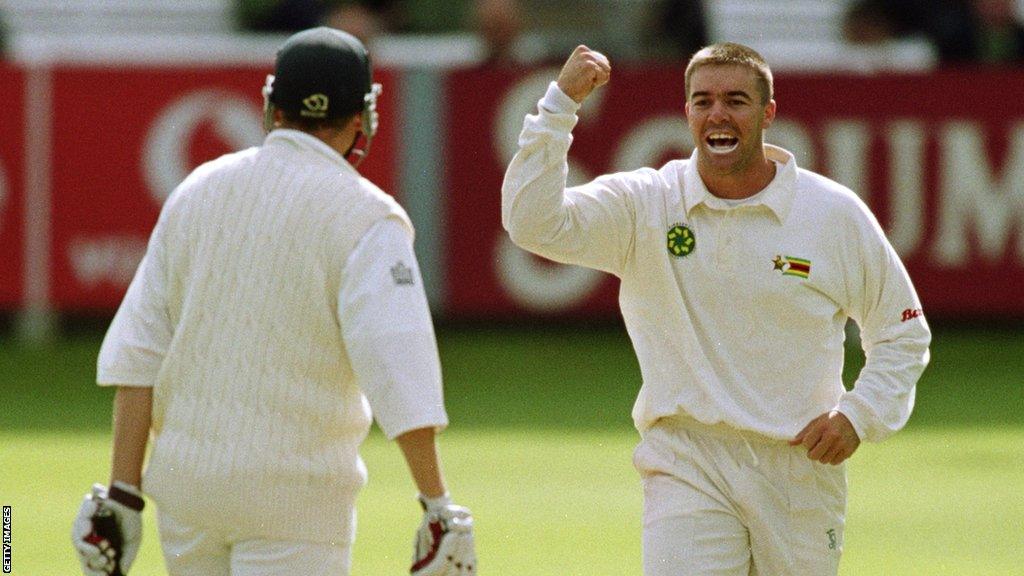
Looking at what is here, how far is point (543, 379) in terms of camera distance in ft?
43.7

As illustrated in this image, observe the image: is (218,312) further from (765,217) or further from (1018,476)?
(1018,476)

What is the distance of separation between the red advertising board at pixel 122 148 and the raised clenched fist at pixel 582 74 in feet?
28.8

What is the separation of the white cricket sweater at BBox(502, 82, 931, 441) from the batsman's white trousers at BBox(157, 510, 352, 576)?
1311mm

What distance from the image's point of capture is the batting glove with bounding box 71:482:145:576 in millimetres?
4770

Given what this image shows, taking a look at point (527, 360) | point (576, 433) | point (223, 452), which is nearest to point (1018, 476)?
point (576, 433)

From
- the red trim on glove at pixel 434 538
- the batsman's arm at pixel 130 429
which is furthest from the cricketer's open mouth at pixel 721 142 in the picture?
the batsman's arm at pixel 130 429

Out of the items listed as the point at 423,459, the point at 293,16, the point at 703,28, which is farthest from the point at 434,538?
the point at 293,16

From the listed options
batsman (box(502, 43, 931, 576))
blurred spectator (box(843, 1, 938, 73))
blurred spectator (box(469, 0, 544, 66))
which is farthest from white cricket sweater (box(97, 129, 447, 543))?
blurred spectator (box(843, 1, 938, 73))

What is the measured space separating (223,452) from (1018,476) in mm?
6595

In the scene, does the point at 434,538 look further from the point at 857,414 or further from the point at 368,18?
the point at 368,18

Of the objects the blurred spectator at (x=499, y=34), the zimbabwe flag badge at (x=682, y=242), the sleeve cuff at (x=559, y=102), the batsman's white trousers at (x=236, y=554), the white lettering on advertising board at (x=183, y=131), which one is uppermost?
the blurred spectator at (x=499, y=34)

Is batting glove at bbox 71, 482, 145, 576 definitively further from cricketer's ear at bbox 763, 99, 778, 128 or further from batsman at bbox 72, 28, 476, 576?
cricketer's ear at bbox 763, 99, 778, 128

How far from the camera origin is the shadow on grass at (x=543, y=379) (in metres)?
12.0

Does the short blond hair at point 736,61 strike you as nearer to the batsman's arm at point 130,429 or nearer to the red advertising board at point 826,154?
the batsman's arm at point 130,429
